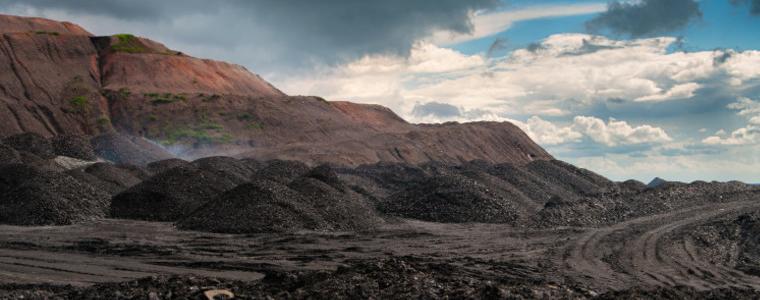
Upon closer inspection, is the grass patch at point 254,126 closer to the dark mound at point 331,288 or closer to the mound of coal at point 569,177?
the mound of coal at point 569,177

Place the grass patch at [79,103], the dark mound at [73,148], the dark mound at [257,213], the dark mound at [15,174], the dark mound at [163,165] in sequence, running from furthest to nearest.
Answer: the grass patch at [79,103]
the dark mound at [73,148]
the dark mound at [163,165]
the dark mound at [15,174]
the dark mound at [257,213]

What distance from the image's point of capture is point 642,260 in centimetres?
2083

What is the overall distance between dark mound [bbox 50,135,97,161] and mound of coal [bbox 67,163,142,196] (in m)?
14.4

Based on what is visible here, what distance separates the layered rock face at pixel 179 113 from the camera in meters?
74.4

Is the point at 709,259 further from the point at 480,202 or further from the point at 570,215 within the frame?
the point at 480,202

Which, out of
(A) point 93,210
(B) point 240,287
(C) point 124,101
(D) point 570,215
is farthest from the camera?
(C) point 124,101

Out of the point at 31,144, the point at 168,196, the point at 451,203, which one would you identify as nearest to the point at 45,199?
the point at 168,196

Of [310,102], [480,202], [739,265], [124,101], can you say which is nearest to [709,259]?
[739,265]

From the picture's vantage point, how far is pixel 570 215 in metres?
31.9

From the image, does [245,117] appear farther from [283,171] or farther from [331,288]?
[331,288]

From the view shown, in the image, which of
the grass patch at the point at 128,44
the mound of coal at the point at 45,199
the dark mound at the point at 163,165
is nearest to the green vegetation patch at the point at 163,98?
the grass patch at the point at 128,44

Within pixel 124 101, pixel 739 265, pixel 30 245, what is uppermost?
pixel 124 101

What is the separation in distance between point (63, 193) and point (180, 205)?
447 centimetres

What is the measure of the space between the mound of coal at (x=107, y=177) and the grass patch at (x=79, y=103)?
141 feet
